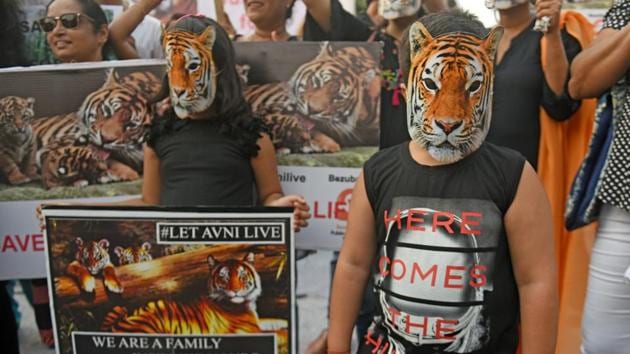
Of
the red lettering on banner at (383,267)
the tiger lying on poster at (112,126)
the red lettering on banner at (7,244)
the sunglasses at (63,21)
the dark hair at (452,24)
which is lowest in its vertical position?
the red lettering on banner at (7,244)

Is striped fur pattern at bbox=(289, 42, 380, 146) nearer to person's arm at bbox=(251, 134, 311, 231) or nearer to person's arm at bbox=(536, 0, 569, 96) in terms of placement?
person's arm at bbox=(251, 134, 311, 231)

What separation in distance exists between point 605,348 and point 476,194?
0.83 meters

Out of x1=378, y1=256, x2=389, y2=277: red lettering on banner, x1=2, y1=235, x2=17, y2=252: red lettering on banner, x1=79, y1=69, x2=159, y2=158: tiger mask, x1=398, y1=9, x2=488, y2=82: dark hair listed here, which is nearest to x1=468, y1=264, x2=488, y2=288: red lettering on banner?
x1=378, y1=256, x2=389, y2=277: red lettering on banner

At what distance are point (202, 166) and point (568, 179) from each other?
4.74ft

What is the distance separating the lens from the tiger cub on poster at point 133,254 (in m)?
2.02

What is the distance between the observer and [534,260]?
1.55 metres

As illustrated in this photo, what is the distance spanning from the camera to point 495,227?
155 centimetres

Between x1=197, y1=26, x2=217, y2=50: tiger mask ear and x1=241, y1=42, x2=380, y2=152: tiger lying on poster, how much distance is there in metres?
0.33

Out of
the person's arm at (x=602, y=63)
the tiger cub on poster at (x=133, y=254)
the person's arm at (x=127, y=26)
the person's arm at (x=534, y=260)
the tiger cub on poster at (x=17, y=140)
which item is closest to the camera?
the person's arm at (x=534, y=260)

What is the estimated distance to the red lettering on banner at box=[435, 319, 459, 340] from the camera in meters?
1.58

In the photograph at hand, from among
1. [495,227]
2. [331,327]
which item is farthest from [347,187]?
[495,227]

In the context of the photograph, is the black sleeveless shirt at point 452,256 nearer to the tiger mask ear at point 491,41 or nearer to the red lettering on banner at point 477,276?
the red lettering on banner at point 477,276

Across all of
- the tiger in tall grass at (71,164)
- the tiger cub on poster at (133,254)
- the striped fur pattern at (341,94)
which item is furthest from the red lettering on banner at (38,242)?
the striped fur pattern at (341,94)

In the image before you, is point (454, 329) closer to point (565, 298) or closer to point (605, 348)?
point (605, 348)
